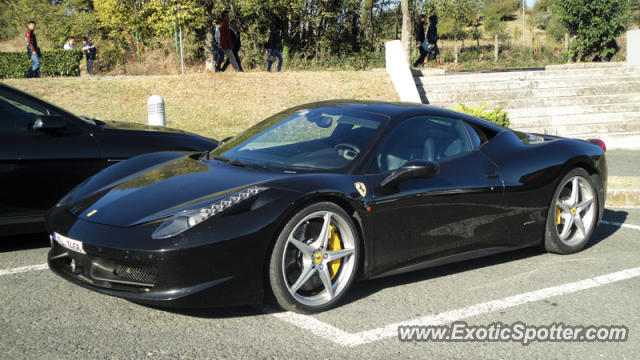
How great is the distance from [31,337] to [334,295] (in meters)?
1.74

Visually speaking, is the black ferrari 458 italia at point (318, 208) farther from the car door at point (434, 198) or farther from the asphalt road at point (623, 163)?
the asphalt road at point (623, 163)

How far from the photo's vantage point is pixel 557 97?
18453mm

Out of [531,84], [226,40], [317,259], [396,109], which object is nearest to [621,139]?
[531,84]

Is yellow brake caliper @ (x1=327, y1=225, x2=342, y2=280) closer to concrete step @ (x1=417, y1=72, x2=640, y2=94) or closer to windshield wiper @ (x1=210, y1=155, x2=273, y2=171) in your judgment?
windshield wiper @ (x1=210, y1=155, x2=273, y2=171)

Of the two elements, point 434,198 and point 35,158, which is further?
point 35,158

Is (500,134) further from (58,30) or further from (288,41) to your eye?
(58,30)

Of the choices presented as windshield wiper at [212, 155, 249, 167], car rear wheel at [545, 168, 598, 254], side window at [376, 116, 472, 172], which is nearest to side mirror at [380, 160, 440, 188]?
side window at [376, 116, 472, 172]

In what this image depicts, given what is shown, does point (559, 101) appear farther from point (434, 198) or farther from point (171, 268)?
point (171, 268)

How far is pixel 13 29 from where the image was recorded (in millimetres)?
54094

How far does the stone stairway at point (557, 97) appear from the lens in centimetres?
1725

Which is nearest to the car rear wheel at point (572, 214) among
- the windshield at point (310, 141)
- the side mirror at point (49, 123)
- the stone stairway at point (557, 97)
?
the windshield at point (310, 141)

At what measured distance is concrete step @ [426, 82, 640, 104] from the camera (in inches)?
700

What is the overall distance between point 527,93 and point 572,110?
54.9 inches

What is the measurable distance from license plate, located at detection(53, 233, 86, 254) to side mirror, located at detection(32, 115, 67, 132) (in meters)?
1.68
